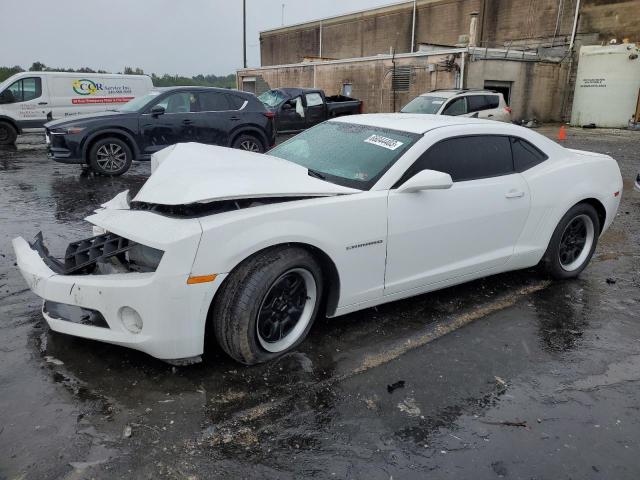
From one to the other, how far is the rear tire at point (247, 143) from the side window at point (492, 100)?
6948mm

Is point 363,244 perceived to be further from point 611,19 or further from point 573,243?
point 611,19

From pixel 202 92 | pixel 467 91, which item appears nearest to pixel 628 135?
pixel 467 91

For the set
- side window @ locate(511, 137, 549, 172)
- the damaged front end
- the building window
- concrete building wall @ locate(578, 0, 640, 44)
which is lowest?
the damaged front end

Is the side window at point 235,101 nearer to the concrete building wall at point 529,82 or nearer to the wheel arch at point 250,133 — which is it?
the wheel arch at point 250,133

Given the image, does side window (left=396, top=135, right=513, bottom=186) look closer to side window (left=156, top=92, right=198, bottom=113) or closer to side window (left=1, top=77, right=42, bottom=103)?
side window (left=156, top=92, right=198, bottom=113)

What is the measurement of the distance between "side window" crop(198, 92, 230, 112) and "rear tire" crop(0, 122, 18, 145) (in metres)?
7.62

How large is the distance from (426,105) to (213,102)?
231 inches

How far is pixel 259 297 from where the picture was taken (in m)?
2.98

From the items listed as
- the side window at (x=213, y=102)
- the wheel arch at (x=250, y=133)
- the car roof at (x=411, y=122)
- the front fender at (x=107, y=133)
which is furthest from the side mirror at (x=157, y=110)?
the car roof at (x=411, y=122)

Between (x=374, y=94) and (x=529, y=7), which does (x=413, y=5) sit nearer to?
(x=529, y=7)

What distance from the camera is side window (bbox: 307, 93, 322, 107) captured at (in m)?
17.3

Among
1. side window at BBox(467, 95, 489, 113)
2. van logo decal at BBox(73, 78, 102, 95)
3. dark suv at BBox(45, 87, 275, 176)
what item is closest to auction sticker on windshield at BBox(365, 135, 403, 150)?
dark suv at BBox(45, 87, 275, 176)

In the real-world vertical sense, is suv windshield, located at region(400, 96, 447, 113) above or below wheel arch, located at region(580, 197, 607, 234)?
above

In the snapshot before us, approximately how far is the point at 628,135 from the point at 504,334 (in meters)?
18.5
